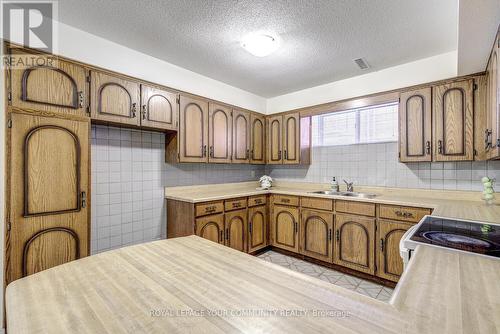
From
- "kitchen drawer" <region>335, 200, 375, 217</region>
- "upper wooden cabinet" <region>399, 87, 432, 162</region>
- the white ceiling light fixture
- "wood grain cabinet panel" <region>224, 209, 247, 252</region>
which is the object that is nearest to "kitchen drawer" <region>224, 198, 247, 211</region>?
"wood grain cabinet panel" <region>224, 209, 247, 252</region>

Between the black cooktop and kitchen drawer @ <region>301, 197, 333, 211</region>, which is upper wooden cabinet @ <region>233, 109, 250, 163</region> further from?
the black cooktop

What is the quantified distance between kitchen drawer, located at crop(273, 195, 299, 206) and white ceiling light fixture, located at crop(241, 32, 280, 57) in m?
1.82

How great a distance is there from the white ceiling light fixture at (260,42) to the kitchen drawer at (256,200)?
1.77 m

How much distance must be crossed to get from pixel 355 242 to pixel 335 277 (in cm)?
45


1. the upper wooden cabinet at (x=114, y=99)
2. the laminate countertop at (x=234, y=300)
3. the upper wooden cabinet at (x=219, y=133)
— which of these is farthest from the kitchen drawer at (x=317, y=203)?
the upper wooden cabinet at (x=114, y=99)

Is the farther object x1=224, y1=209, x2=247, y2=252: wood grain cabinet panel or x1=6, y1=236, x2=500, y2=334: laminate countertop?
x1=224, y1=209, x2=247, y2=252: wood grain cabinet panel

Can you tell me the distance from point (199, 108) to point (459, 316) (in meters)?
2.82

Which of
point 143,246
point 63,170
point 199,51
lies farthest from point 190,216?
point 199,51

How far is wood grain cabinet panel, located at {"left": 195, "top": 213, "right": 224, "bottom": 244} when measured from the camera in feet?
8.33

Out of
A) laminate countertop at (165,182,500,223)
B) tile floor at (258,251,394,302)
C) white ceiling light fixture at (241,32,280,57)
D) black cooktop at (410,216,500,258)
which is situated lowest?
tile floor at (258,251,394,302)

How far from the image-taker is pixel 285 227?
10.5 feet

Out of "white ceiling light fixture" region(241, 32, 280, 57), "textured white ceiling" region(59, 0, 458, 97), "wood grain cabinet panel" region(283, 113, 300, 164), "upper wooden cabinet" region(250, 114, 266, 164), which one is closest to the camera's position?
"textured white ceiling" region(59, 0, 458, 97)

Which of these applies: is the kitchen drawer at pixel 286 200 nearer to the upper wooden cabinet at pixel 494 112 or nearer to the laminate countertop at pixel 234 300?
the upper wooden cabinet at pixel 494 112

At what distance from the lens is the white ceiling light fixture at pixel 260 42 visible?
204 cm
